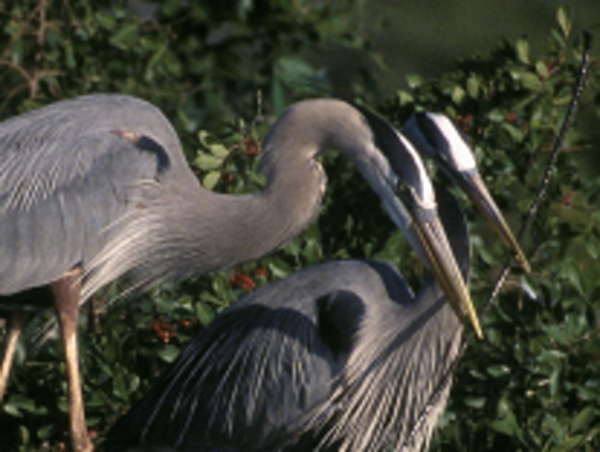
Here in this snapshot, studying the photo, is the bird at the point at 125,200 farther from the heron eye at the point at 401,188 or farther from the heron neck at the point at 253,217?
the heron eye at the point at 401,188

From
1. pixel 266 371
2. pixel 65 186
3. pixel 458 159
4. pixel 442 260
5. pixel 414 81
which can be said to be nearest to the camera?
pixel 442 260

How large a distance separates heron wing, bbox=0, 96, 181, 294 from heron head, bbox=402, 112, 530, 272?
82cm

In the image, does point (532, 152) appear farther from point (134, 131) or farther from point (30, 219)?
point (30, 219)

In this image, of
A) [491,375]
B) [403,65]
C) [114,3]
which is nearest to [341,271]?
[491,375]

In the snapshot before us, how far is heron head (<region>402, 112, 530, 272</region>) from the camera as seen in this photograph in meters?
4.14

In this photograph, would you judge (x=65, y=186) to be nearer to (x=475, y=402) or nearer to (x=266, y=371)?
(x=266, y=371)

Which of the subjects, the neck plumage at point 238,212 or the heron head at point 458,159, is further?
the neck plumage at point 238,212

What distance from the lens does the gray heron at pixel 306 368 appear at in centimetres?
427

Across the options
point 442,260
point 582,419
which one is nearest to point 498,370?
point 582,419

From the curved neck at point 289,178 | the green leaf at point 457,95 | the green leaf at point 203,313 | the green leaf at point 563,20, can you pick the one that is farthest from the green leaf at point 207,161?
the green leaf at point 563,20

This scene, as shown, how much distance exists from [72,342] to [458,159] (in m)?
1.25

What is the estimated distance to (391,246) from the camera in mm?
4676

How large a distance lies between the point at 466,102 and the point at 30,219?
1.46m

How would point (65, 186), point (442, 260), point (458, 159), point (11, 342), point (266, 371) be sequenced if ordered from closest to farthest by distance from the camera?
point (442, 260) < point (458, 159) < point (266, 371) < point (65, 186) < point (11, 342)
